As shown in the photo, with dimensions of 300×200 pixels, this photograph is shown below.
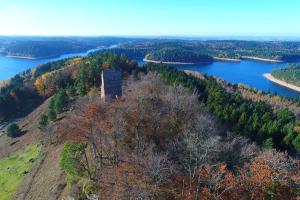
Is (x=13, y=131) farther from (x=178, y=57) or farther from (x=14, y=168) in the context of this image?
(x=178, y=57)

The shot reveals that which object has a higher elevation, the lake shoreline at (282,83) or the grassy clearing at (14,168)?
the grassy clearing at (14,168)

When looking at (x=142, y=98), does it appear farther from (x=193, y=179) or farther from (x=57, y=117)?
(x=57, y=117)

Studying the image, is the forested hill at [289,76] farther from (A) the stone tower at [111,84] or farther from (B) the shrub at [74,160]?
(B) the shrub at [74,160]

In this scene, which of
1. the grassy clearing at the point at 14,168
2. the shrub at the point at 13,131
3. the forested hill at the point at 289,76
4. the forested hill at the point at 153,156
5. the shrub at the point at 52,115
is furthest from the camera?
the forested hill at the point at 289,76

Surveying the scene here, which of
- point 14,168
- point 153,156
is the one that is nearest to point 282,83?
point 14,168

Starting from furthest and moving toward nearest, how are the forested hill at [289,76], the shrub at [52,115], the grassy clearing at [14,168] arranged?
the forested hill at [289,76] < the shrub at [52,115] < the grassy clearing at [14,168]

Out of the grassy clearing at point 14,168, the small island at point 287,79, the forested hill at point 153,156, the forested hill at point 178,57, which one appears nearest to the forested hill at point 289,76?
the small island at point 287,79

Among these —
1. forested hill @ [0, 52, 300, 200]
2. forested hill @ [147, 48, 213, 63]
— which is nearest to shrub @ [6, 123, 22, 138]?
forested hill @ [0, 52, 300, 200]

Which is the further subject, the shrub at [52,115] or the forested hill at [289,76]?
the forested hill at [289,76]
